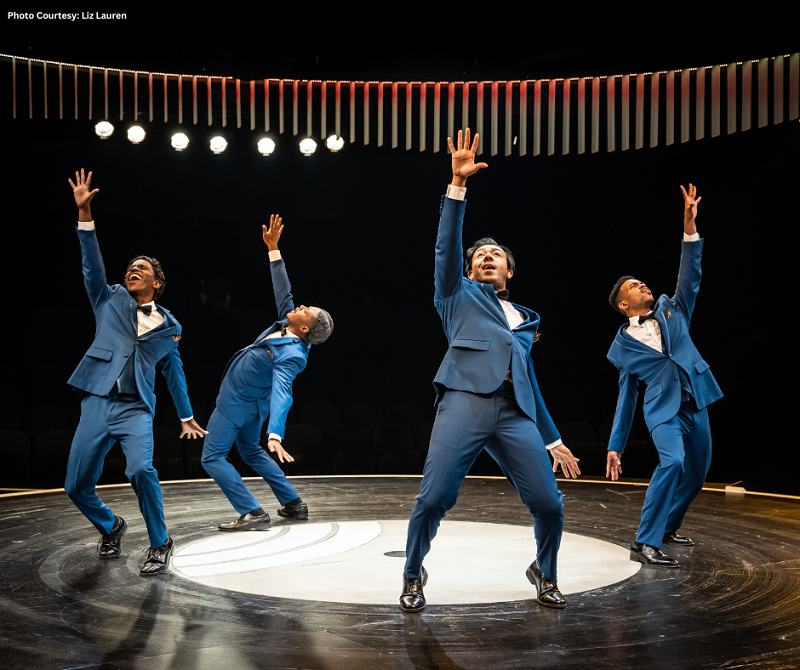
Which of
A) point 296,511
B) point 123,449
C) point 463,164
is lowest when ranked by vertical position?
point 296,511

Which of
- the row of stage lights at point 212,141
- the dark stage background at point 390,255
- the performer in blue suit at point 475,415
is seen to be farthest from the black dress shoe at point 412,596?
the row of stage lights at point 212,141

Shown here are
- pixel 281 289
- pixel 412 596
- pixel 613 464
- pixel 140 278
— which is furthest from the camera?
pixel 281 289

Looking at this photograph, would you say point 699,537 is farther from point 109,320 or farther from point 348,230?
point 348,230

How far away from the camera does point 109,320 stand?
355cm

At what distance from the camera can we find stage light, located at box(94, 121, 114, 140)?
670 cm

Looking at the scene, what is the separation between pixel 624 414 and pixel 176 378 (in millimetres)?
2278

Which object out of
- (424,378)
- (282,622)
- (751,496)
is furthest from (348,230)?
(282,622)

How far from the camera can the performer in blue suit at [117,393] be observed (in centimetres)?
338

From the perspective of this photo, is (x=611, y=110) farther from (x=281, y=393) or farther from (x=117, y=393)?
(x=117, y=393)

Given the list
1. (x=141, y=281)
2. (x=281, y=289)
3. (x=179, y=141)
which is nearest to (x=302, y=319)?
(x=281, y=289)

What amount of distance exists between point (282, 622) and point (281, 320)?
2403 mm

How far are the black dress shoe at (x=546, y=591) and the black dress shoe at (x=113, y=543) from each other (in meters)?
1.99

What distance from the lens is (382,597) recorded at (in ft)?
9.61

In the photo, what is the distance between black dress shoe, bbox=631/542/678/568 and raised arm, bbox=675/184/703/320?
118cm
